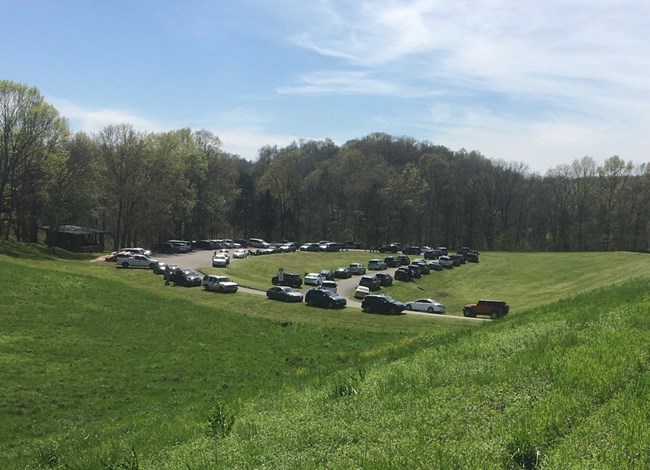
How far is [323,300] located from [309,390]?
31.6m

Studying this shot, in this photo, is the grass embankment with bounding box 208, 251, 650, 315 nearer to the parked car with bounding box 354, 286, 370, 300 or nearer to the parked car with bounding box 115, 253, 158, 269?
the parked car with bounding box 354, 286, 370, 300

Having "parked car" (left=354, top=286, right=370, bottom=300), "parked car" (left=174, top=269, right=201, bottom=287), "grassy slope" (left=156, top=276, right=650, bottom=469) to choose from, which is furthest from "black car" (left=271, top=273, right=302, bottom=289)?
"grassy slope" (left=156, top=276, right=650, bottom=469)

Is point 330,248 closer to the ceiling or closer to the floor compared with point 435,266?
closer to the ceiling

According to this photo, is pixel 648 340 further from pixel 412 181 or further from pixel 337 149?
pixel 337 149

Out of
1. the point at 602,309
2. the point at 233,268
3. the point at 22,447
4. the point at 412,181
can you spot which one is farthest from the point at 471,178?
the point at 22,447

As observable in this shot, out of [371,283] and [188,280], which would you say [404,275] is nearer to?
[371,283]

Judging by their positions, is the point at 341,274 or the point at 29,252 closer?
the point at 29,252

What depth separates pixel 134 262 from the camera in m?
62.1

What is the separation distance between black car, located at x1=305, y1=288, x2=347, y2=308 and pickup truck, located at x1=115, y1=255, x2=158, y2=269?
80.6 feet

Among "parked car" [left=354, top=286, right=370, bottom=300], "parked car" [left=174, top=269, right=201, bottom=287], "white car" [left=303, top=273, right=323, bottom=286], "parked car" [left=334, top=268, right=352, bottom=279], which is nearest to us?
"parked car" [left=174, top=269, right=201, bottom=287]

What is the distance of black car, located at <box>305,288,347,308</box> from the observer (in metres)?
44.9

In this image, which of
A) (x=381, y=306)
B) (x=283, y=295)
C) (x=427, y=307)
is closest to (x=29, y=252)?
(x=283, y=295)

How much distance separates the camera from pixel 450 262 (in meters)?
85.3

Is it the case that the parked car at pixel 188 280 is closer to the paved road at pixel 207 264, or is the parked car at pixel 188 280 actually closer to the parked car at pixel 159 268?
the paved road at pixel 207 264
